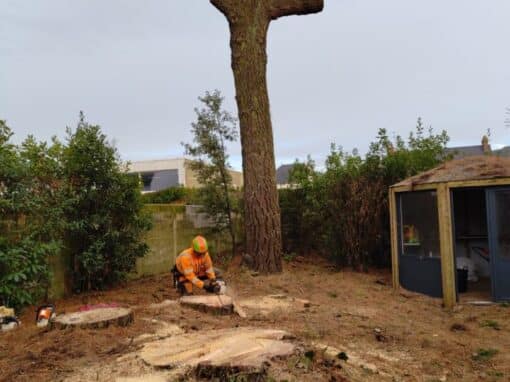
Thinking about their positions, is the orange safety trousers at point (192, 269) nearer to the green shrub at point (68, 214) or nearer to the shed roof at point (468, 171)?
the green shrub at point (68, 214)

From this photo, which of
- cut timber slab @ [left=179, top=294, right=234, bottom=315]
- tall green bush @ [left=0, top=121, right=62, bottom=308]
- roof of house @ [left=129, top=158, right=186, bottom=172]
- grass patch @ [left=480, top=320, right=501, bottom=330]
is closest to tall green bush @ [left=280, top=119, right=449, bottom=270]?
grass patch @ [left=480, top=320, right=501, bottom=330]

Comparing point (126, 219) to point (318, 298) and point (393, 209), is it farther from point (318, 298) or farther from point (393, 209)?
point (393, 209)

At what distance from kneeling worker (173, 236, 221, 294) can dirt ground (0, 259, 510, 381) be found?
611 millimetres

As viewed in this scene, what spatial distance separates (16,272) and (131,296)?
2119mm

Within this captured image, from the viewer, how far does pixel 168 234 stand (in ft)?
37.8

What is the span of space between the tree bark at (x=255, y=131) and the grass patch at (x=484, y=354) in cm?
545

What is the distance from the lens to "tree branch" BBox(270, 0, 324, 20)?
36.5 ft

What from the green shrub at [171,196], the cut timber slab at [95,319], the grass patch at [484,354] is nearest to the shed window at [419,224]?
the grass patch at [484,354]

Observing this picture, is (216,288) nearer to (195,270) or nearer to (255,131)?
(195,270)

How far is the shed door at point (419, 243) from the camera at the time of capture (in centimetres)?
Result: 895

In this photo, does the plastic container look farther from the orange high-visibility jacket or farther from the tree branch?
the tree branch

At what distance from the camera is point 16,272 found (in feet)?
21.4

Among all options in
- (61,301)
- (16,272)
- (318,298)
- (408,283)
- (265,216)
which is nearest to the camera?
(16,272)

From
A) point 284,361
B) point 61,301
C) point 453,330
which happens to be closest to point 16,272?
point 61,301
